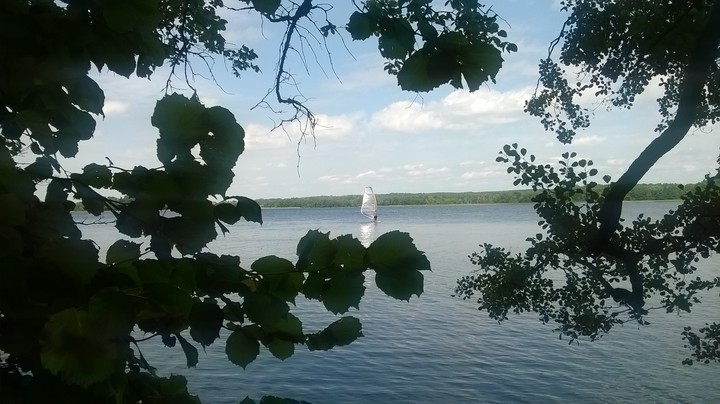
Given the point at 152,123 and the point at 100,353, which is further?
the point at 152,123

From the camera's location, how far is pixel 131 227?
1.35m

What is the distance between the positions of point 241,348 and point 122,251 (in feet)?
1.17

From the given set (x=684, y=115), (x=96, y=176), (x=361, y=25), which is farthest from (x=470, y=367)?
(x=96, y=176)

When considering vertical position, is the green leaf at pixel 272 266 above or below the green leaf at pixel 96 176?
below

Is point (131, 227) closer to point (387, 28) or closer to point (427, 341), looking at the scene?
point (387, 28)

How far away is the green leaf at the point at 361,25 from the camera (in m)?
1.82

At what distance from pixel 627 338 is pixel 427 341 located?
8.30m

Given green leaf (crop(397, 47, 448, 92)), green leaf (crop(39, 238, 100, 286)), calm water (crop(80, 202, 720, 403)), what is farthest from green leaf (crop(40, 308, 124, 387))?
calm water (crop(80, 202, 720, 403))

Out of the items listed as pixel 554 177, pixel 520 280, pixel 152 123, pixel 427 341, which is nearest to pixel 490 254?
pixel 520 280

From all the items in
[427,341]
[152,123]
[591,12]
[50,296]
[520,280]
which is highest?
[591,12]

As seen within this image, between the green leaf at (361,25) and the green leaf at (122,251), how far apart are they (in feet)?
3.02

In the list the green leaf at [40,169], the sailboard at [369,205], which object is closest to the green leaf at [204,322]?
the green leaf at [40,169]

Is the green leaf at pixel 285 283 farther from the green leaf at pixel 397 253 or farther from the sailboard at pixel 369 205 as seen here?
the sailboard at pixel 369 205

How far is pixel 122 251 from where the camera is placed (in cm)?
137
